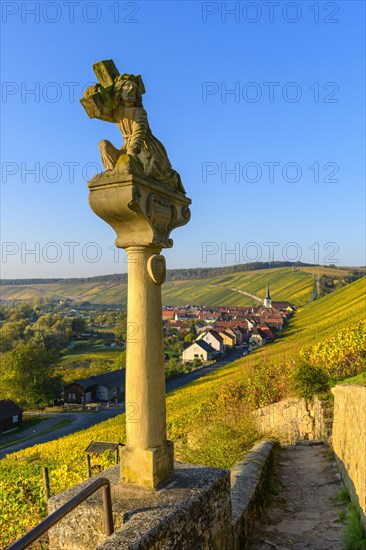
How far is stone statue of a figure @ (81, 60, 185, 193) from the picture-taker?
157 inches

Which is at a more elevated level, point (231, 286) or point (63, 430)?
point (231, 286)

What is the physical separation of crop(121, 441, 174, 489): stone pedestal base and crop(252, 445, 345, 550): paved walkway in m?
2.36

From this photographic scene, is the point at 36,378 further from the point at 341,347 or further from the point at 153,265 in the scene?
the point at 153,265

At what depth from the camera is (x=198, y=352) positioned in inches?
3130

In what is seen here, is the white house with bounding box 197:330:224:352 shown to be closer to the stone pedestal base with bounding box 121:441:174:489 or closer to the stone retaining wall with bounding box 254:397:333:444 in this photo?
the stone retaining wall with bounding box 254:397:333:444

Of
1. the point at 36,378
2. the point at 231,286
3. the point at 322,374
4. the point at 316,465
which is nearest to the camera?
the point at 316,465

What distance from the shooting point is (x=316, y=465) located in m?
9.68

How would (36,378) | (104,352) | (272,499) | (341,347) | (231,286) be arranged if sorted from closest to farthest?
(272,499) → (341,347) → (36,378) → (104,352) → (231,286)

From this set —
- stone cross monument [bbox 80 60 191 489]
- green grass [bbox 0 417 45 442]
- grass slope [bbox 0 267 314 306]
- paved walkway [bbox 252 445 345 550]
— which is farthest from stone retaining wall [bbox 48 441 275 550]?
grass slope [bbox 0 267 314 306]

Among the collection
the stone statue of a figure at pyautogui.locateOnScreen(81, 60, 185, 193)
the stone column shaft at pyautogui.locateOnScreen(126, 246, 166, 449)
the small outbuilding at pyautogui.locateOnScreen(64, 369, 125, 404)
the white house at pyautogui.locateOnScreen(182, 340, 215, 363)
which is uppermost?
the stone statue of a figure at pyautogui.locateOnScreen(81, 60, 185, 193)

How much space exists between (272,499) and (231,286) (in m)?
173

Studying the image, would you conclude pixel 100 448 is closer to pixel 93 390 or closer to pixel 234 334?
pixel 93 390

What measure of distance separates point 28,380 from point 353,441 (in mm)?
56835

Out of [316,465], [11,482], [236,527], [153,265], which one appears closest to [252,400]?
[316,465]
